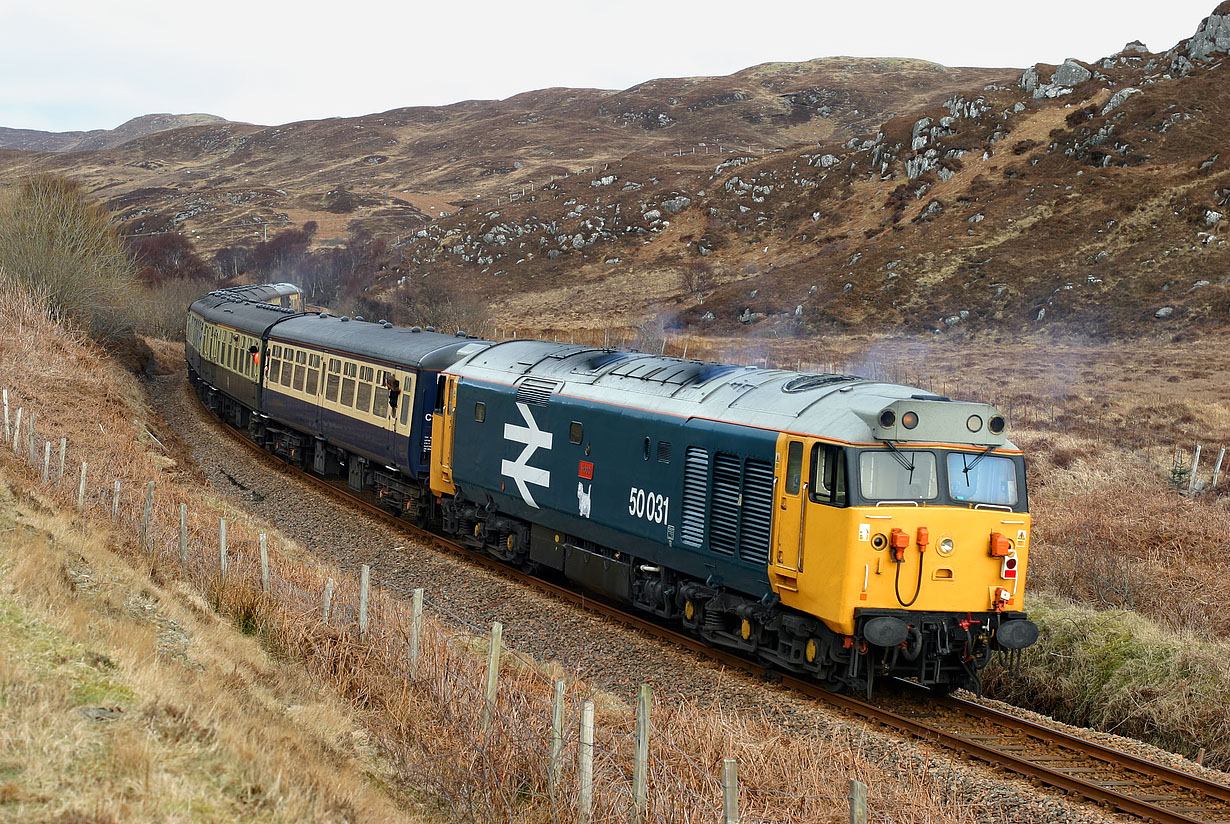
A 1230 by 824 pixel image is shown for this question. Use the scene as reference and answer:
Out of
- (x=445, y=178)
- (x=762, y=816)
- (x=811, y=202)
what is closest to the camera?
(x=762, y=816)

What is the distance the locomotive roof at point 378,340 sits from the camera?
19750 millimetres

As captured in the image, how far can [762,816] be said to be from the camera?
726 cm

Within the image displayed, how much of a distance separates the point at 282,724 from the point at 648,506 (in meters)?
Answer: 6.58

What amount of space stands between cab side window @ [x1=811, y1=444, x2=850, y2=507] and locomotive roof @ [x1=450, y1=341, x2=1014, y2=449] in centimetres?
17

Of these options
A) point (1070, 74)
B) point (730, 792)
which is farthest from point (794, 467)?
point (1070, 74)

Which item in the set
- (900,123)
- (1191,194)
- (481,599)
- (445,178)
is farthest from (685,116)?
(481,599)

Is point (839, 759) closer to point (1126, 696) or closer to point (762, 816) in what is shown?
point (762, 816)

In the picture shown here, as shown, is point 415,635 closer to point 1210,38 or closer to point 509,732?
point 509,732

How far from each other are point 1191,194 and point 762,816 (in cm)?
5422

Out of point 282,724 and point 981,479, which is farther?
point 981,479

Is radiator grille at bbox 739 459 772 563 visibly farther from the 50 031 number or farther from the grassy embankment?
the grassy embankment

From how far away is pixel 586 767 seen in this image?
7.04 meters

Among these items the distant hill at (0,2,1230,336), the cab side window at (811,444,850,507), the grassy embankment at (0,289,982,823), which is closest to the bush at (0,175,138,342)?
the distant hill at (0,2,1230,336)

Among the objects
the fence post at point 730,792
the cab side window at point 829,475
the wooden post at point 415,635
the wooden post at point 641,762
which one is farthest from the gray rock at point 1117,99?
the fence post at point 730,792
